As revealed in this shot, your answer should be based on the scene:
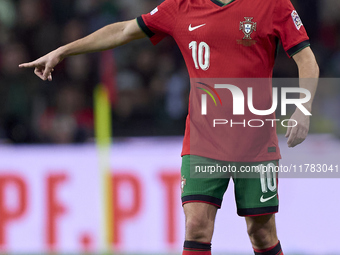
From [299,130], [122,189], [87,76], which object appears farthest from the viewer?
[87,76]

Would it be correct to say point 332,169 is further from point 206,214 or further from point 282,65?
point 206,214

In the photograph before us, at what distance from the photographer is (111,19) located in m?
8.10

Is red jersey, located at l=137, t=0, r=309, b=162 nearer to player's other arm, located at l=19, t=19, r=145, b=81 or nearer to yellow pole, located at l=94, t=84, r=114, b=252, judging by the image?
player's other arm, located at l=19, t=19, r=145, b=81

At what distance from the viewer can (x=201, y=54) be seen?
11.6ft

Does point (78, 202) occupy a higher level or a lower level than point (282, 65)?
lower

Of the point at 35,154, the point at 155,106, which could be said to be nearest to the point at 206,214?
the point at 35,154

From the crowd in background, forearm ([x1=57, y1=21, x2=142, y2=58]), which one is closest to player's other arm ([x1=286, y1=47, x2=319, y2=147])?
forearm ([x1=57, y1=21, x2=142, y2=58])

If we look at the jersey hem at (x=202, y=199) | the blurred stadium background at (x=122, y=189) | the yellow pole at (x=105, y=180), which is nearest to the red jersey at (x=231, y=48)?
the jersey hem at (x=202, y=199)

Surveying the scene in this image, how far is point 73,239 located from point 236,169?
2.78 meters

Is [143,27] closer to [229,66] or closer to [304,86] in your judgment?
[229,66]

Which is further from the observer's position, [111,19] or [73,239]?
[111,19]

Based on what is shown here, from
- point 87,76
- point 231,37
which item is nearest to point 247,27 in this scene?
point 231,37

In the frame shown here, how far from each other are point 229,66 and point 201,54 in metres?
0.18

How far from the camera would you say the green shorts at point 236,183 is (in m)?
3.49
